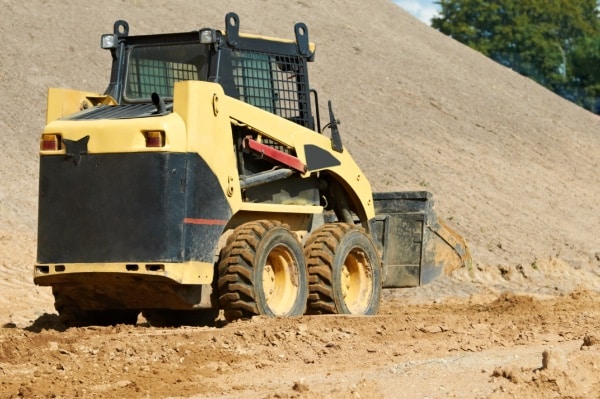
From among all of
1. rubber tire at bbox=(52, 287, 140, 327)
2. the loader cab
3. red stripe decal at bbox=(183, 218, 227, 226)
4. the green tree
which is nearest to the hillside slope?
rubber tire at bbox=(52, 287, 140, 327)

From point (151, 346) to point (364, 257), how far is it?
342 centimetres

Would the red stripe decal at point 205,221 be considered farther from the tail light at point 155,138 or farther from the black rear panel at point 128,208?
the tail light at point 155,138

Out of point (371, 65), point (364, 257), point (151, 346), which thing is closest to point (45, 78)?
point (371, 65)

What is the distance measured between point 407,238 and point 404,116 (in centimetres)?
1492

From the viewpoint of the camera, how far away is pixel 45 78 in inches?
989

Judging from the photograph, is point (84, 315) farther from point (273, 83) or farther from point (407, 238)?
point (407, 238)

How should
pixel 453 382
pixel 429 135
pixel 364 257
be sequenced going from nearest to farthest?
pixel 453 382
pixel 364 257
pixel 429 135

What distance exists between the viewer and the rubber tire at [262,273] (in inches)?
440

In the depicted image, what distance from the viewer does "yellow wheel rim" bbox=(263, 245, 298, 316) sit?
1175 cm

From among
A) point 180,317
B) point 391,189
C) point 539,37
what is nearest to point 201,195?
point 180,317

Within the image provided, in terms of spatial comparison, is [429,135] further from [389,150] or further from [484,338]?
[484,338]

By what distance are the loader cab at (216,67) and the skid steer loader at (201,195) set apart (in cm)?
1

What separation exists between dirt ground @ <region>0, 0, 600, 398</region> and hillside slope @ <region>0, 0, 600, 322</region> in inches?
2.3

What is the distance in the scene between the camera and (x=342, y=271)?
41.5 ft
